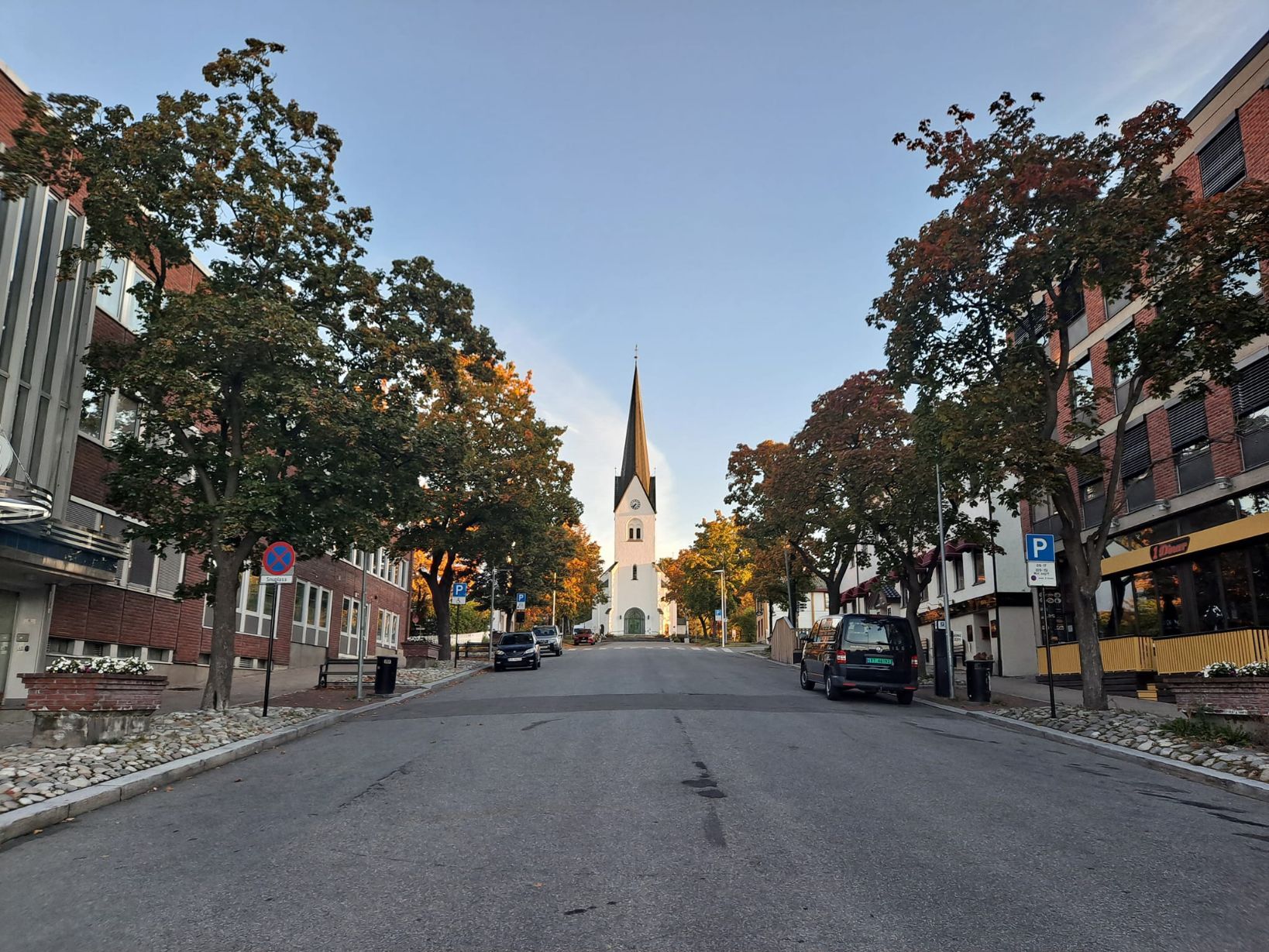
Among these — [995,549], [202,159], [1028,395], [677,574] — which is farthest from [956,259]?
[677,574]

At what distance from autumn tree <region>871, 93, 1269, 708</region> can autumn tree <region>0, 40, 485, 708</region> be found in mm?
11189

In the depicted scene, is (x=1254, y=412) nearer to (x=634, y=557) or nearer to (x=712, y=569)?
(x=712, y=569)

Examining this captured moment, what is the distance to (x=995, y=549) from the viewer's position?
26547 mm

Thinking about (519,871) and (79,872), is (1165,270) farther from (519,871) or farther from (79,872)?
(79,872)

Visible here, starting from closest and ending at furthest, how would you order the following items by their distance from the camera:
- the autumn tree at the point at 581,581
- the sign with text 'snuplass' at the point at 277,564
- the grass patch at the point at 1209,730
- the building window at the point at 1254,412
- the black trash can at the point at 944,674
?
the grass patch at the point at 1209,730 → the sign with text 'snuplass' at the point at 277,564 → the building window at the point at 1254,412 → the black trash can at the point at 944,674 → the autumn tree at the point at 581,581

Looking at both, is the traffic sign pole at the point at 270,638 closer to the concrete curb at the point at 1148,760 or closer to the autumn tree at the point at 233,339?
the autumn tree at the point at 233,339

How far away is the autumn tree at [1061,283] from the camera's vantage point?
49.1 ft

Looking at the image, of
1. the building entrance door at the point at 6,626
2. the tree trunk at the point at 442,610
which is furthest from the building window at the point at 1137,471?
the building entrance door at the point at 6,626

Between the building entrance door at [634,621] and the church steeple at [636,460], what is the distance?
494 inches

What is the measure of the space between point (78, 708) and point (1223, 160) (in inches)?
1028

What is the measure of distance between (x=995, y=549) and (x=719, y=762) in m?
18.6

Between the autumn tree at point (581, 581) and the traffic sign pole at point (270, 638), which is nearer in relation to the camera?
the traffic sign pole at point (270, 638)

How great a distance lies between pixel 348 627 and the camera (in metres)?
43.3

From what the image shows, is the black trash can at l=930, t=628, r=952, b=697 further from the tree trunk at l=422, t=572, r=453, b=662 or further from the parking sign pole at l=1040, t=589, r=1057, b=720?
the tree trunk at l=422, t=572, r=453, b=662
